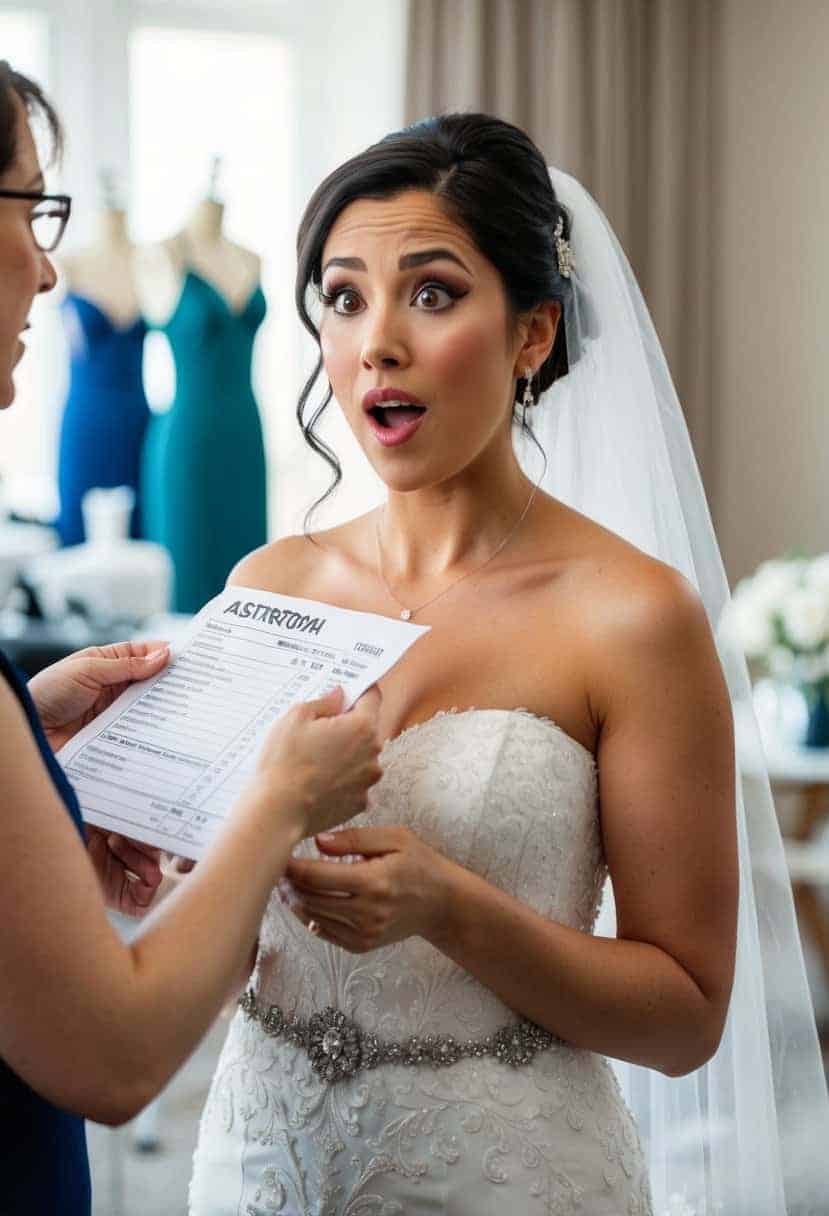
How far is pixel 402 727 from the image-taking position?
5.03ft

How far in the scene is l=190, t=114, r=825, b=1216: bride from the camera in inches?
55.5

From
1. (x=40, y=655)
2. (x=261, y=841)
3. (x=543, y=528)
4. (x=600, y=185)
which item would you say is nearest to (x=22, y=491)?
(x=40, y=655)

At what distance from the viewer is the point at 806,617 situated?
3861 millimetres

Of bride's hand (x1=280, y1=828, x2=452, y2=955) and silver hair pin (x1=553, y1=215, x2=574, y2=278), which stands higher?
silver hair pin (x1=553, y1=215, x2=574, y2=278)

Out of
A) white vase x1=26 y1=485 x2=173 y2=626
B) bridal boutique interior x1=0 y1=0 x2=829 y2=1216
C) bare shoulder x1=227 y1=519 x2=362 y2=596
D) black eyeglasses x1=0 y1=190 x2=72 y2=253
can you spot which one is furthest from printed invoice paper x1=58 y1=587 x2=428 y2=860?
bridal boutique interior x1=0 y1=0 x2=829 y2=1216

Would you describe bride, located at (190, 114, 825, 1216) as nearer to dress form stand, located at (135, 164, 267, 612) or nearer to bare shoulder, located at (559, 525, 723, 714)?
bare shoulder, located at (559, 525, 723, 714)

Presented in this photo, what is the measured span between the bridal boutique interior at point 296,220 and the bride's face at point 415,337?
259cm

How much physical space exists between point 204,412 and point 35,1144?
3302 millimetres

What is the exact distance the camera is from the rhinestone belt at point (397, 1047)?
1.44m

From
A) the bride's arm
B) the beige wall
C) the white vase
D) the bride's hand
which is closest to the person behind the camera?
the bride's hand

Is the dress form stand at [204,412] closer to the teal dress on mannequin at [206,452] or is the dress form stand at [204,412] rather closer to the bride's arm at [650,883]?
the teal dress on mannequin at [206,452]

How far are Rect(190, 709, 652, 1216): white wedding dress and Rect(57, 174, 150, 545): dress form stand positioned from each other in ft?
9.96

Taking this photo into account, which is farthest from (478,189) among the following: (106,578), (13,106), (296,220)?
(296,220)

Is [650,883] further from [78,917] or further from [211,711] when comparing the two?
[78,917]
